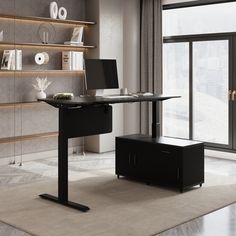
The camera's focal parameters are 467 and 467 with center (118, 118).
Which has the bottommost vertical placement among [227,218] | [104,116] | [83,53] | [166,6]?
[227,218]

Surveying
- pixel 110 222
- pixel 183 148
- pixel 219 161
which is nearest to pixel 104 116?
pixel 183 148

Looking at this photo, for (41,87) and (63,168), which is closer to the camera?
(63,168)

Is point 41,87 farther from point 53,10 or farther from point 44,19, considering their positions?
point 53,10

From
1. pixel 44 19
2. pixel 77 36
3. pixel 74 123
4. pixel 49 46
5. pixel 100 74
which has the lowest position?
pixel 74 123

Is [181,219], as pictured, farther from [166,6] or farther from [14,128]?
[166,6]

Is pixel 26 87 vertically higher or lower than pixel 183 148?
higher

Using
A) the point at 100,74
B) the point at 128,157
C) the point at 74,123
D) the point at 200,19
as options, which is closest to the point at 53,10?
the point at 100,74

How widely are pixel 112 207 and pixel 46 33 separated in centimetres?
341

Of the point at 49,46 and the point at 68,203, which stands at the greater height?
the point at 49,46

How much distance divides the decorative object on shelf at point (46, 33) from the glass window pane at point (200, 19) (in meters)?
1.92

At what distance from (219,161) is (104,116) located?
265cm

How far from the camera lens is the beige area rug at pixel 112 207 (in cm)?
395

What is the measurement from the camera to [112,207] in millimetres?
4543

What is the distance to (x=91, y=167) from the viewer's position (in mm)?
6441
